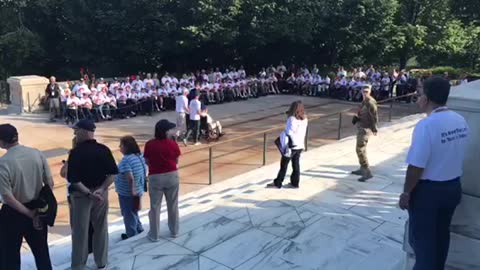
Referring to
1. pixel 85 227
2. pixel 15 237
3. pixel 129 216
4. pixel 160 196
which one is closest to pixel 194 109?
pixel 129 216

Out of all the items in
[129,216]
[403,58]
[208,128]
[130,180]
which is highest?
[403,58]

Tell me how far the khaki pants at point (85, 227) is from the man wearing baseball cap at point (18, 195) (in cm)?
34

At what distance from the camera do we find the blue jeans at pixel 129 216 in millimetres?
6477

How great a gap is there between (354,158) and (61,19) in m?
22.1

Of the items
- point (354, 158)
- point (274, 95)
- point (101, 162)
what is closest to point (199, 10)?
point (274, 95)

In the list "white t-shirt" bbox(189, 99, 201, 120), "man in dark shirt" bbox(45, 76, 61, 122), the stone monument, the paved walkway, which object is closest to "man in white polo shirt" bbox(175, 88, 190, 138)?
"white t-shirt" bbox(189, 99, 201, 120)

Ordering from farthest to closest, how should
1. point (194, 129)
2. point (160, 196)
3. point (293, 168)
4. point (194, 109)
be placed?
1. point (194, 129)
2. point (194, 109)
3. point (293, 168)
4. point (160, 196)

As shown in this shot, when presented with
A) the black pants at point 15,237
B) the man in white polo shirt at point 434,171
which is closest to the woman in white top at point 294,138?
the man in white polo shirt at point 434,171

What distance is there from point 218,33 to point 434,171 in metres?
20.3

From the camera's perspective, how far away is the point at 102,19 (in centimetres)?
2483

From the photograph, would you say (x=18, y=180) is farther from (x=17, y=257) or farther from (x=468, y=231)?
(x=468, y=231)

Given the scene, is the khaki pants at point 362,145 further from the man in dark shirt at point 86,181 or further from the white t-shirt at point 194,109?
the white t-shirt at point 194,109

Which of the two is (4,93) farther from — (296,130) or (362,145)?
(362,145)

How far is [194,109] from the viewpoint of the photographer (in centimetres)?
1363
